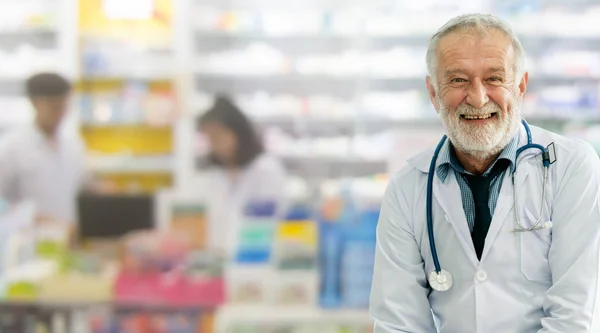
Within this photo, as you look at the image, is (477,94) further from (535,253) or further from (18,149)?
(18,149)

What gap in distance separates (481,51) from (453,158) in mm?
275

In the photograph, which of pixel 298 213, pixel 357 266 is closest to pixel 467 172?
pixel 357 266

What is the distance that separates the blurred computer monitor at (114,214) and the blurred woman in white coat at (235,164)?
49 cm

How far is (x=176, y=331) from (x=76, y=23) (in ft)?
6.79

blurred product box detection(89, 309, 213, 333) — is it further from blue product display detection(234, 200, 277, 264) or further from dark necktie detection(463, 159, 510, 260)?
dark necktie detection(463, 159, 510, 260)

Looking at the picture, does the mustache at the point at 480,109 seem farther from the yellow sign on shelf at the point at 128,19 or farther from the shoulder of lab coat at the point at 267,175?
the yellow sign on shelf at the point at 128,19

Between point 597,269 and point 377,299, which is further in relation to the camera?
point 377,299

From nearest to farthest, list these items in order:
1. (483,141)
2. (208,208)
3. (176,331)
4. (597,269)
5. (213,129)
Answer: (597,269)
(483,141)
(176,331)
(208,208)
(213,129)

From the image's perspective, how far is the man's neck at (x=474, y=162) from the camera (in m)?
1.73

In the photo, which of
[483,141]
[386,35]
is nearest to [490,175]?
[483,141]

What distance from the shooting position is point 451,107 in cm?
168

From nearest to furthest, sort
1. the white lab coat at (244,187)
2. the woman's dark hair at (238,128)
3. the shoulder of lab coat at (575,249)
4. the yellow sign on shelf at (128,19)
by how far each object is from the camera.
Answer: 1. the shoulder of lab coat at (575,249)
2. the white lab coat at (244,187)
3. the woman's dark hair at (238,128)
4. the yellow sign on shelf at (128,19)

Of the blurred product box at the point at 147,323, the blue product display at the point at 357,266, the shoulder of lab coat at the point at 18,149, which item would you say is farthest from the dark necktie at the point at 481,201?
the shoulder of lab coat at the point at 18,149

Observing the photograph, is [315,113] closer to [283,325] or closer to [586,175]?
[283,325]
